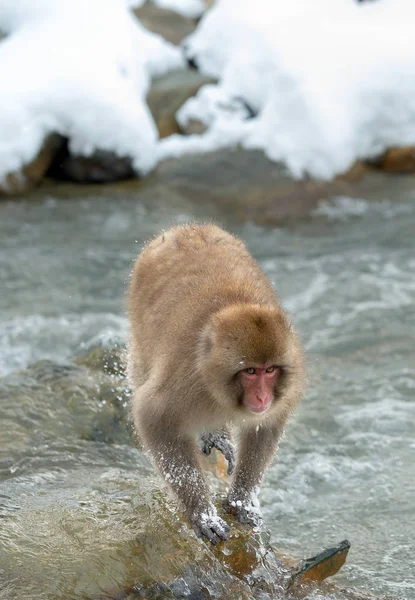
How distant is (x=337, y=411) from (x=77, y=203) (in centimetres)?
482

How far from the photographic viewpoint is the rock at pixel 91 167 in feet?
34.0

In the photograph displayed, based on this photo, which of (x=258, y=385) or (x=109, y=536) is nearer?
(x=258, y=385)

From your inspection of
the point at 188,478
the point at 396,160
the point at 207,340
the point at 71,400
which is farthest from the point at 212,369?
the point at 396,160

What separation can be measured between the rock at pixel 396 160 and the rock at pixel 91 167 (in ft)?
9.14

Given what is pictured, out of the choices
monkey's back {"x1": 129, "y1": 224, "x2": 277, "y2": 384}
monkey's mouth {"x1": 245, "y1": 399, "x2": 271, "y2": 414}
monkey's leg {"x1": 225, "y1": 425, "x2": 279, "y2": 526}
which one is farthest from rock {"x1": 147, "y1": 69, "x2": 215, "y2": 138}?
monkey's mouth {"x1": 245, "y1": 399, "x2": 271, "y2": 414}

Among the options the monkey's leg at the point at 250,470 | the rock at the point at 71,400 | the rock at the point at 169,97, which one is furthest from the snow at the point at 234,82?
the monkey's leg at the point at 250,470

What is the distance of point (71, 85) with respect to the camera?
10305 mm

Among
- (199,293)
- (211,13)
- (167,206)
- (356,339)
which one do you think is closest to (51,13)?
(211,13)

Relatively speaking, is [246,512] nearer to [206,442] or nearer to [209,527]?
[209,527]

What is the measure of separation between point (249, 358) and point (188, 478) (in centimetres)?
73

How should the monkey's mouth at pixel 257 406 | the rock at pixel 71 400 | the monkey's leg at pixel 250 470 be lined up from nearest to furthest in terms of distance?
the monkey's mouth at pixel 257 406 → the monkey's leg at pixel 250 470 → the rock at pixel 71 400

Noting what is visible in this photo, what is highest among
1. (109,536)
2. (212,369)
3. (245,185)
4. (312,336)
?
(212,369)

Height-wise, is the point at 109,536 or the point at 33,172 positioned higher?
the point at 109,536

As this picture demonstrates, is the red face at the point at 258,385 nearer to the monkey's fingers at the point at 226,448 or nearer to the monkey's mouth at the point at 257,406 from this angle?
the monkey's mouth at the point at 257,406
